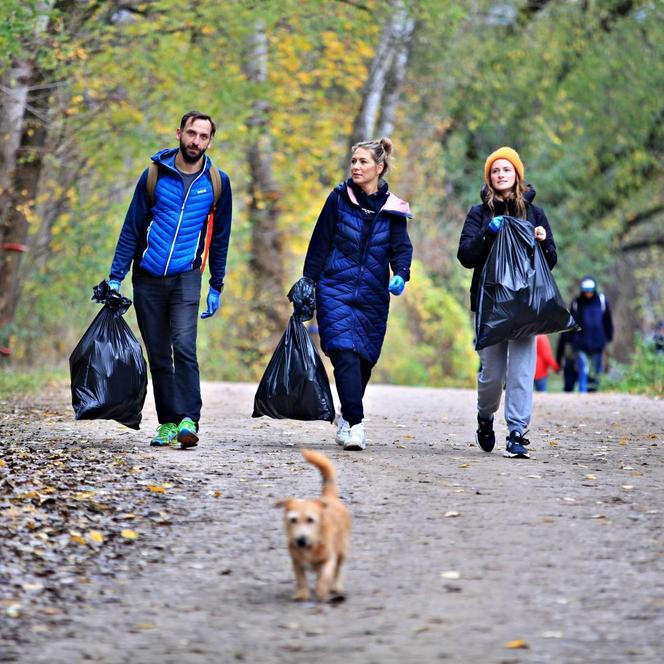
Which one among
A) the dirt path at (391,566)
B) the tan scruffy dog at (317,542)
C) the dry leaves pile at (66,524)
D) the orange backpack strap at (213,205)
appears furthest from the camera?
the orange backpack strap at (213,205)

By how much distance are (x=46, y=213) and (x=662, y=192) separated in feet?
68.3

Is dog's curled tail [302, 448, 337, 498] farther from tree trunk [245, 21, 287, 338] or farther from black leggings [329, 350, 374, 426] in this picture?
tree trunk [245, 21, 287, 338]

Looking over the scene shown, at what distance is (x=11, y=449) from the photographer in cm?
909

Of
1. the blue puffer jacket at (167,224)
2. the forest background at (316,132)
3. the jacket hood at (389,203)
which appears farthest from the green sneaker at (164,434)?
the forest background at (316,132)

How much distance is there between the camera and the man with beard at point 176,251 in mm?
8906

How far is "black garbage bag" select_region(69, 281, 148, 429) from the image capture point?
912 centimetres

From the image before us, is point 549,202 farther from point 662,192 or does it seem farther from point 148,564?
point 148,564

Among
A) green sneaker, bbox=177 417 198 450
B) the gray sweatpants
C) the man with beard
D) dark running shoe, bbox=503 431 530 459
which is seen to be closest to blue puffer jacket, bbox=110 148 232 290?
the man with beard

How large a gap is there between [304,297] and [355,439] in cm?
97

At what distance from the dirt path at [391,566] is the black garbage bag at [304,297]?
0.90 meters

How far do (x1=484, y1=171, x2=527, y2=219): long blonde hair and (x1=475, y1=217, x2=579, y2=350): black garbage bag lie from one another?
0.11 metres

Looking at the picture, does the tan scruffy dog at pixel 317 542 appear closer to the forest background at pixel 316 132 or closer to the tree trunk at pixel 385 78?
the forest background at pixel 316 132

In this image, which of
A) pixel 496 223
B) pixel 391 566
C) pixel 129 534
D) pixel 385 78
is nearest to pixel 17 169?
pixel 496 223

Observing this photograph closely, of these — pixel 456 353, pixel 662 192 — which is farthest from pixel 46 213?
pixel 662 192
